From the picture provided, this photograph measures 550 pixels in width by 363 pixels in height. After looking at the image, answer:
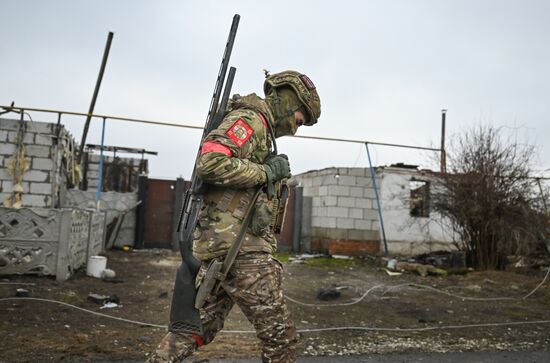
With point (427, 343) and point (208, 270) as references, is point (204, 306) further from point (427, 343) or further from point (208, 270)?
point (427, 343)

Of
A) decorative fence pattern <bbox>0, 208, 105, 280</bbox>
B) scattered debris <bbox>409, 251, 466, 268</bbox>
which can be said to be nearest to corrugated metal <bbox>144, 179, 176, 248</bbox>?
decorative fence pattern <bbox>0, 208, 105, 280</bbox>

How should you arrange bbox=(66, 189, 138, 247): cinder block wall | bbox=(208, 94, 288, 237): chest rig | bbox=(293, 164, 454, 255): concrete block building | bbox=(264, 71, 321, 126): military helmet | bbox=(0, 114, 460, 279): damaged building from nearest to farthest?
1. bbox=(208, 94, 288, 237): chest rig
2. bbox=(264, 71, 321, 126): military helmet
3. bbox=(0, 114, 460, 279): damaged building
4. bbox=(66, 189, 138, 247): cinder block wall
5. bbox=(293, 164, 454, 255): concrete block building

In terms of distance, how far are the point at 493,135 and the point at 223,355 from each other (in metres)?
7.73

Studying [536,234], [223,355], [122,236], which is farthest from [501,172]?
[122,236]

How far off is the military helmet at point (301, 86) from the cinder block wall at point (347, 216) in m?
9.37

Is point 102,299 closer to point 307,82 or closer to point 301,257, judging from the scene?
point 307,82

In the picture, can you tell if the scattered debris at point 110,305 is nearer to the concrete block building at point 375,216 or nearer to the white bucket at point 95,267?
the white bucket at point 95,267

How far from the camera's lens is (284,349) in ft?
6.88

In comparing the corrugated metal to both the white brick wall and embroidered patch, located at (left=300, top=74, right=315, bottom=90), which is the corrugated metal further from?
embroidered patch, located at (left=300, top=74, right=315, bottom=90)

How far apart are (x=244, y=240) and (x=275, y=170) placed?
38 cm

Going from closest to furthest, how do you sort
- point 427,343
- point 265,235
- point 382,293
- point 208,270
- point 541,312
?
point 208,270 → point 265,235 → point 427,343 → point 541,312 → point 382,293

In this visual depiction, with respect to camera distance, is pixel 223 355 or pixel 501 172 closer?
pixel 223 355

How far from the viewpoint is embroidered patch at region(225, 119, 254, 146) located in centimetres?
209

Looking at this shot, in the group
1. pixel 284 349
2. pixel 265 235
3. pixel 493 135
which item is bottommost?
pixel 284 349
